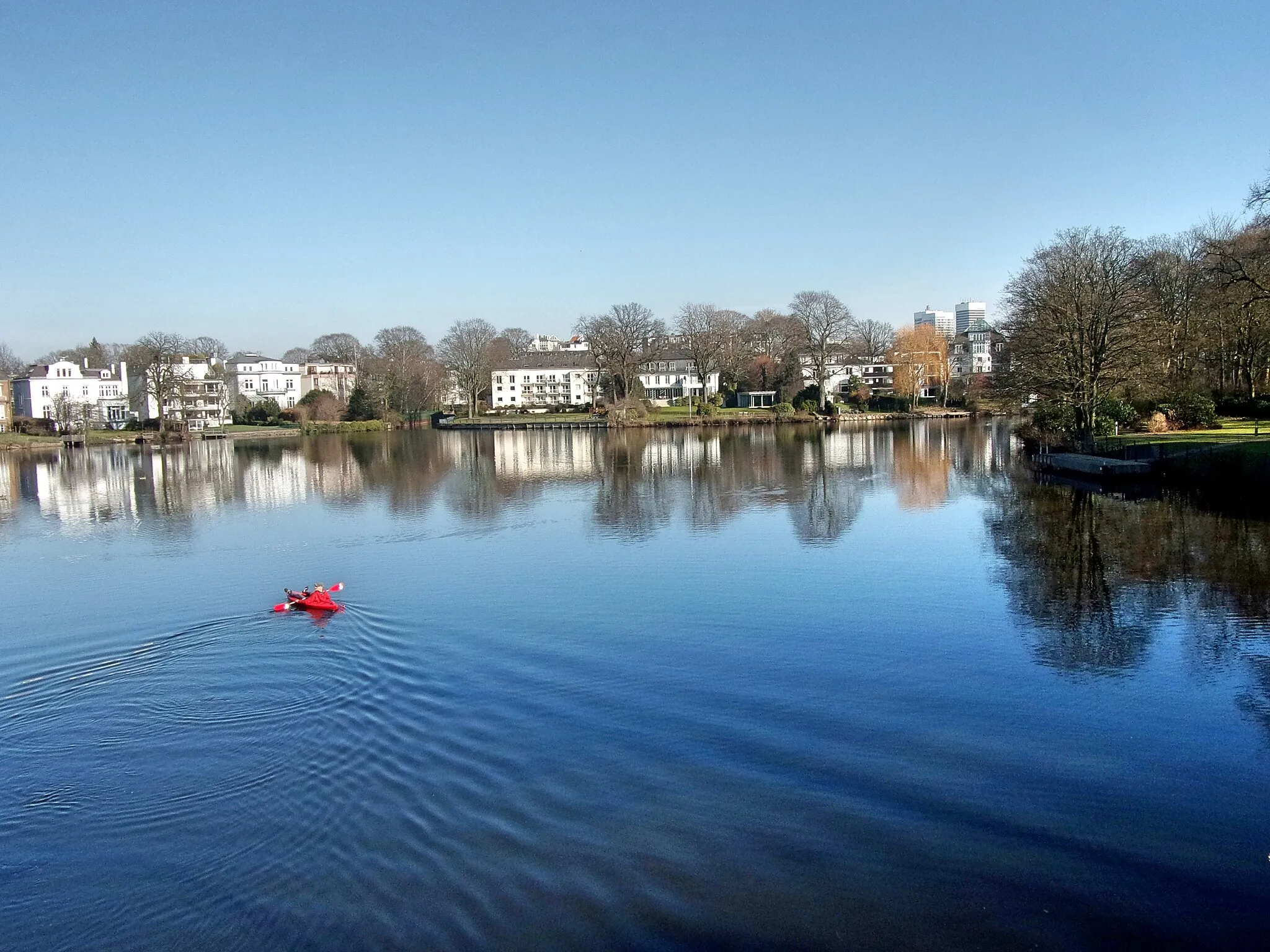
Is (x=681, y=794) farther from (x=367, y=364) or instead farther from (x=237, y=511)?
(x=367, y=364)

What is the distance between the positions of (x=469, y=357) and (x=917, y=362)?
46.8 metres

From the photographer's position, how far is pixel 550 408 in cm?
9831

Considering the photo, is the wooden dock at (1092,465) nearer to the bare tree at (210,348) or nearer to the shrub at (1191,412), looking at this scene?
the shrub at (1191,412)

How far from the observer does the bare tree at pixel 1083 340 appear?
3538 cm

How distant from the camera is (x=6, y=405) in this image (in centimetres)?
8556

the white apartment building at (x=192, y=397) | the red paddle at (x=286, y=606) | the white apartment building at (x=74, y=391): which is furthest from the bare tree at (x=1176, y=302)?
the white apartment building at (x=74, y=391)

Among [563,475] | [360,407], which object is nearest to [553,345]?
[360,407]

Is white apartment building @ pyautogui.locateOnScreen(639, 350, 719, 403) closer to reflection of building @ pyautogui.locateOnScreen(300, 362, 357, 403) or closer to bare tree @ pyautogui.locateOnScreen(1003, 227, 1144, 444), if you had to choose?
reflection of building @ pyautogui.locateOnScreen(300, 362, 357, 403)

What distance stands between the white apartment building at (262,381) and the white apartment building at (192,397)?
866 centimetres

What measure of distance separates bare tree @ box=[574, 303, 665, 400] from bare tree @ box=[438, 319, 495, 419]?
590 inches

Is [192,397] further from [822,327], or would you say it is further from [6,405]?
[822,327]

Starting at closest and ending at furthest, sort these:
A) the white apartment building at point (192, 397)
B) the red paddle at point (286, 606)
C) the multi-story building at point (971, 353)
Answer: the red paddle at point (286, 606)
the white apartment building at point (192, 397)
the multi-story building at point (971, 353)

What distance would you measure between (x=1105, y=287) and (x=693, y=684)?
32.3 m

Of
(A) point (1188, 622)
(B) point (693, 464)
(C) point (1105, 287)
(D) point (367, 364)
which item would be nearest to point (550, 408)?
(D) point (367, 364)
